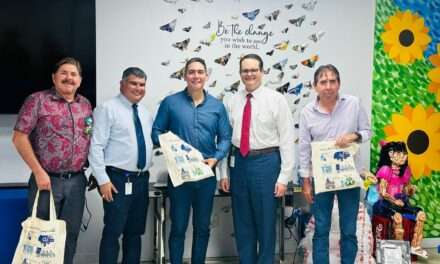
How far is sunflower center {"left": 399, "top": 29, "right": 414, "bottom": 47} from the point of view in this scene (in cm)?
410

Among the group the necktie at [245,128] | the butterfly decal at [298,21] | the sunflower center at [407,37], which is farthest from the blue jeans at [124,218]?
the sunflower center at [407,37]

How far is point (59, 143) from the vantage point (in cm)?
251

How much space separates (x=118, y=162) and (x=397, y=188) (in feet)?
8.24

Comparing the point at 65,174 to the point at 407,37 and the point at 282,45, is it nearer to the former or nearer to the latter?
the point at 282,45

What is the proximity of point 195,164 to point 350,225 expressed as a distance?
3.78ft

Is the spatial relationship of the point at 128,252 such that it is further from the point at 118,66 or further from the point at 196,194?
the point at 118,66

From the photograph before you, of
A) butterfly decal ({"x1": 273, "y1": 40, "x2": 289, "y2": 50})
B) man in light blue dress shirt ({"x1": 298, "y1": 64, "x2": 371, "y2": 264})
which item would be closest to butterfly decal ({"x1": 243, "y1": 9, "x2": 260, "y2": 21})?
butterfly decal ({"x1": 273, "y1": 40, "x2": 289, "y2": 50})

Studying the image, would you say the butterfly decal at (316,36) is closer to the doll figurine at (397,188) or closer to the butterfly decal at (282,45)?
the butterfly decal at (282,45)

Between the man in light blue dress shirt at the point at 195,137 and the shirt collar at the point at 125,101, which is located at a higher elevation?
the shirt collar at the point at 125,101

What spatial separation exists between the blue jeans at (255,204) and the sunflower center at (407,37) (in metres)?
2.09

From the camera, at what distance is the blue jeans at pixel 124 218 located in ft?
9.05

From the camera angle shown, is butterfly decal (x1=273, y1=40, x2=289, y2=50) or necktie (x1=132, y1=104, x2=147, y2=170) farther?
butterfly decal (x1=273, y1=40, x2=289, y2=50)

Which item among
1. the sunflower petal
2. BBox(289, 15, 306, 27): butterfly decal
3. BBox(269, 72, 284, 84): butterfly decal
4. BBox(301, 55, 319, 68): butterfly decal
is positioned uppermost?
BBox(289, 15, 306, 27): butterfly decal

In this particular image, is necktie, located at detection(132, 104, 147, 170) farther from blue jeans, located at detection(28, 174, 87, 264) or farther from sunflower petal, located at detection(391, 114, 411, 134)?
sunflower petal, located at detection(391, 114, 411, 134)
